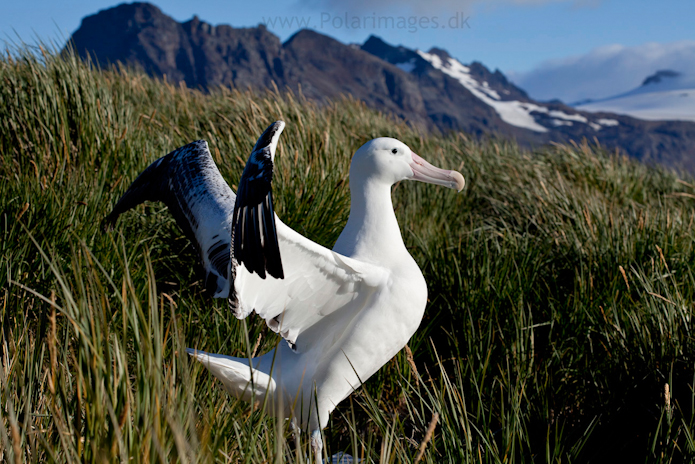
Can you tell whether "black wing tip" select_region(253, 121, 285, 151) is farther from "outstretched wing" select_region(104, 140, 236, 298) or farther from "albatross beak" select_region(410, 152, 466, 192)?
"albatross beak" select_region(410, 152, 466, 192)

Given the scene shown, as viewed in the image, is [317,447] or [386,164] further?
[386,164]

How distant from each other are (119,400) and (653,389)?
2.30 m

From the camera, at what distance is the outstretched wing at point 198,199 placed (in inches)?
92.1

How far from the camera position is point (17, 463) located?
0.98 metres

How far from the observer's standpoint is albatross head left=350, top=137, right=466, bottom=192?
2498mm

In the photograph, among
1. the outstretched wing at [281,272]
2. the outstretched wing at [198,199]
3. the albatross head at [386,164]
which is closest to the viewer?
the outstretched wing at [281,272]

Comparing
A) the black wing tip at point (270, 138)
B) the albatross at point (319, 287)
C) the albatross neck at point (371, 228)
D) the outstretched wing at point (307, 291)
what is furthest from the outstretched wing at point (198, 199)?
the albatross neck at point (371, 228)

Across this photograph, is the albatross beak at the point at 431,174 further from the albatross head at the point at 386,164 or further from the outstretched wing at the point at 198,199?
the outstretched wing at the point at 198,199

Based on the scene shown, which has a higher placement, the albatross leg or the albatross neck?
the albatross neck

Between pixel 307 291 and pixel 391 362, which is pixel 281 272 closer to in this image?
pixel 307 291

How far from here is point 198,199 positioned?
2.60 meters

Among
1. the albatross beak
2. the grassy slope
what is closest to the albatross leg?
the grassy slope

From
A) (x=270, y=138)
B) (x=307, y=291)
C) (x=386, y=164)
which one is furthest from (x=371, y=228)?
(x=270, y=138)

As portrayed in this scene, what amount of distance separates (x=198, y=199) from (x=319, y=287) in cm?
82
